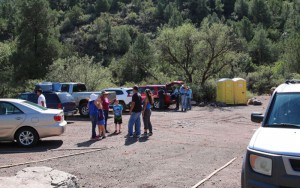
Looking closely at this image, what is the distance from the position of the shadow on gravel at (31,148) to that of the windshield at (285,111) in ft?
25.6

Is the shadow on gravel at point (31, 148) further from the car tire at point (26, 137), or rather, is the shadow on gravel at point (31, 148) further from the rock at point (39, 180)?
the rock at point (39, 180)

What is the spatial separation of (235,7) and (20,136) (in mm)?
167883

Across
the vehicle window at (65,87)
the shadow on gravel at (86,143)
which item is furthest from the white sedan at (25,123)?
the vehicle window at (65,87)

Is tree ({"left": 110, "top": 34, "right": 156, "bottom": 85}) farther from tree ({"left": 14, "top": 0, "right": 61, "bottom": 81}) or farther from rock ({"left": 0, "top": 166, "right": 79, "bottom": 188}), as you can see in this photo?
rock ({"left": 0, "top": 166, "right": 79, "bottom": 188})

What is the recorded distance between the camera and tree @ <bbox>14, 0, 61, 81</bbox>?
47406 mm

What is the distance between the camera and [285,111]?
5785 mm

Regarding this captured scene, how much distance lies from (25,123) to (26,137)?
17.7 inches

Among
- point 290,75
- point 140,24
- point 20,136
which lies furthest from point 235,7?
point 20,136

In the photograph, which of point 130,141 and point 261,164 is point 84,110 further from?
point 261,164

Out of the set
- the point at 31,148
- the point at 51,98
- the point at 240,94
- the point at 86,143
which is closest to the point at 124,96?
the point at 51,98

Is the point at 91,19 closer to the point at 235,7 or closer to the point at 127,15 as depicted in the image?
the point at 127,15

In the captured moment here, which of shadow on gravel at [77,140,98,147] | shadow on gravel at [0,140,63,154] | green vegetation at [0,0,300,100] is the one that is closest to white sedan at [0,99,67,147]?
shadow on gravel at [0,140,63,154]

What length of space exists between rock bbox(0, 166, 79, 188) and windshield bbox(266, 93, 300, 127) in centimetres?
317

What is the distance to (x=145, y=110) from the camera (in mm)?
14367
